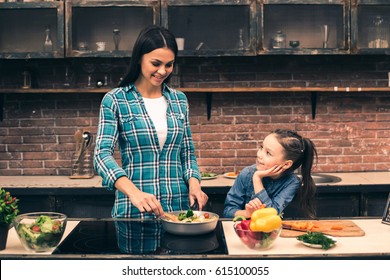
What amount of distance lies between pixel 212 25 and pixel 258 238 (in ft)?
7.88

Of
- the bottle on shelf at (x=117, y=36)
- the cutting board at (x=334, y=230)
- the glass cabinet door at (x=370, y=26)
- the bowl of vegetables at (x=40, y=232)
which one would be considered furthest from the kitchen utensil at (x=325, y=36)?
the bowl of vegetables at (x=40, y=232)

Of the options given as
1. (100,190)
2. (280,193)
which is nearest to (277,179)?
(280,193)

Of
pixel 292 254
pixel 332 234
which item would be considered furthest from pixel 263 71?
pixel 292 254

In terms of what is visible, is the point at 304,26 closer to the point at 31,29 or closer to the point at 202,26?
the point at 202,26

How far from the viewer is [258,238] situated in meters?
1.78

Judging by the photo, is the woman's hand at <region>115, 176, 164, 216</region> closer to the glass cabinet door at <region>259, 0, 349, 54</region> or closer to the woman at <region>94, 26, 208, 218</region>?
the woman at <region>94, 26, 208, 218</region>

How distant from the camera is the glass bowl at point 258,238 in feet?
5.82

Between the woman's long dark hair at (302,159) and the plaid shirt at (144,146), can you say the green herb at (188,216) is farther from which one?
the woman's long dark hair at (302,159)

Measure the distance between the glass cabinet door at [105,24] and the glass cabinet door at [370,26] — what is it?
1.35 meters

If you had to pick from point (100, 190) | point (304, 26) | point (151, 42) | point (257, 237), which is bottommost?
point (100, 190)

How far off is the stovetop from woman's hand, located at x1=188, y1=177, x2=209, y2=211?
0.60ft

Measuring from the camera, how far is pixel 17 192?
11.5 feet
